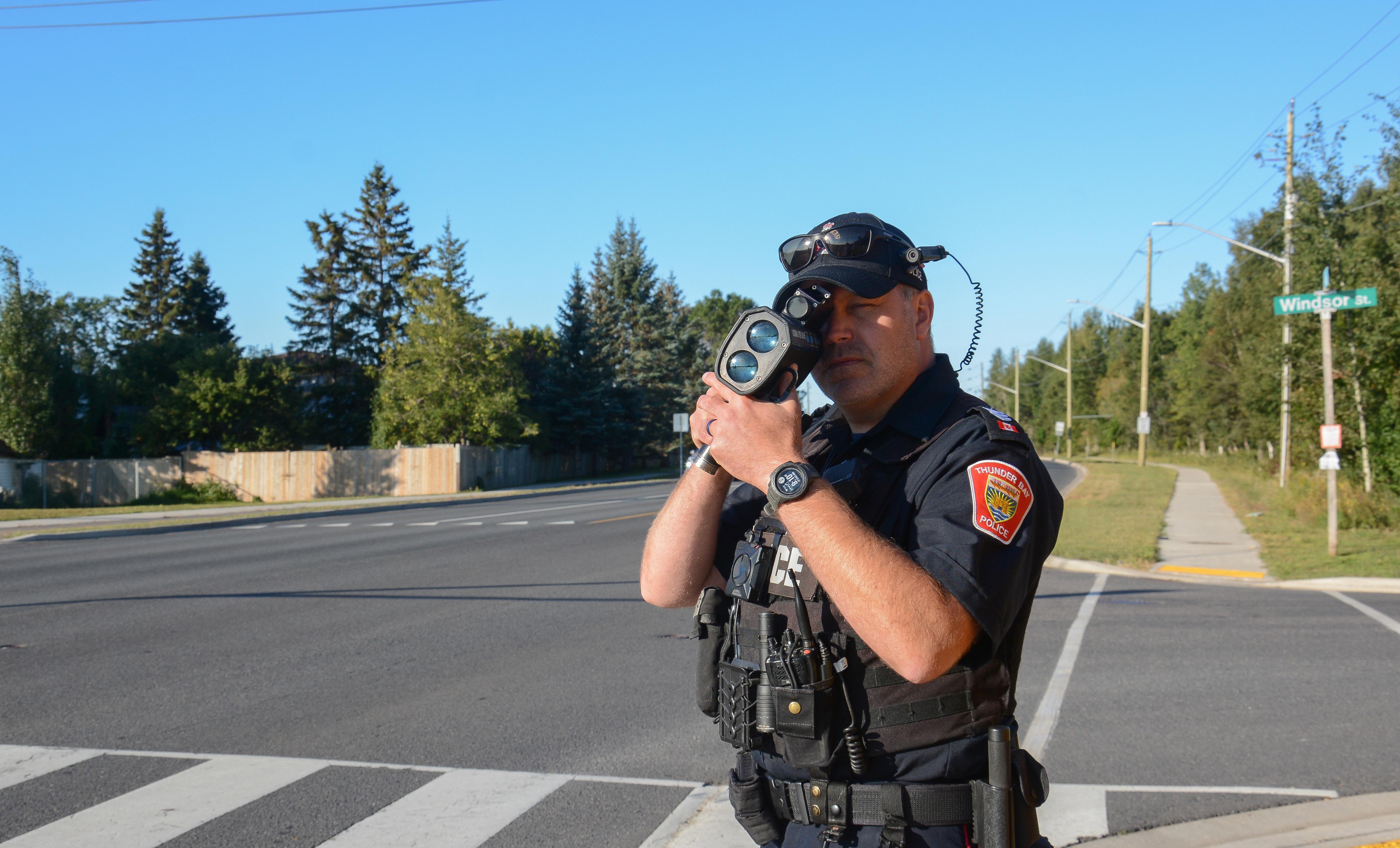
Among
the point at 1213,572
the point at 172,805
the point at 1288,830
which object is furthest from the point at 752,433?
the point at 1213,572

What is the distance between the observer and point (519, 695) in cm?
638

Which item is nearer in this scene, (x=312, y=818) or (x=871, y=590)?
(x=871, y=590)

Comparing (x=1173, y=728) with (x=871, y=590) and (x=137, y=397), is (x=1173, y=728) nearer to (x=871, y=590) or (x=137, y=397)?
(x=871, y=590)

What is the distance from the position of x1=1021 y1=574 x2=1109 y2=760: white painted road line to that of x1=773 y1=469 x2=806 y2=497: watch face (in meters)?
2.68

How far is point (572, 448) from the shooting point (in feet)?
173

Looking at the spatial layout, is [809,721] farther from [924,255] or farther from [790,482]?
[924,255]

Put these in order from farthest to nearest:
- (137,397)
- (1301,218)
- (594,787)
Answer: (137,397), (1301,218), (594,787)

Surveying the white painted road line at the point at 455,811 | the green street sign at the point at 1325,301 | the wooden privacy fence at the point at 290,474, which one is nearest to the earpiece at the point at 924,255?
the white painted road line at the point at 455,811

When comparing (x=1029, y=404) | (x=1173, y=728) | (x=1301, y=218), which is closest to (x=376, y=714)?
(x=1173, y=728)

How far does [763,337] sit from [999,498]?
19.2 inches

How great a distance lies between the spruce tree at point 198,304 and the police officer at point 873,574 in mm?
64455

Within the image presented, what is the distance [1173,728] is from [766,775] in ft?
14.8

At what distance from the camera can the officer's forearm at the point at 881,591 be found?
1.68 metres

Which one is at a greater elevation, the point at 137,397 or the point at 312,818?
the point at 137,397
